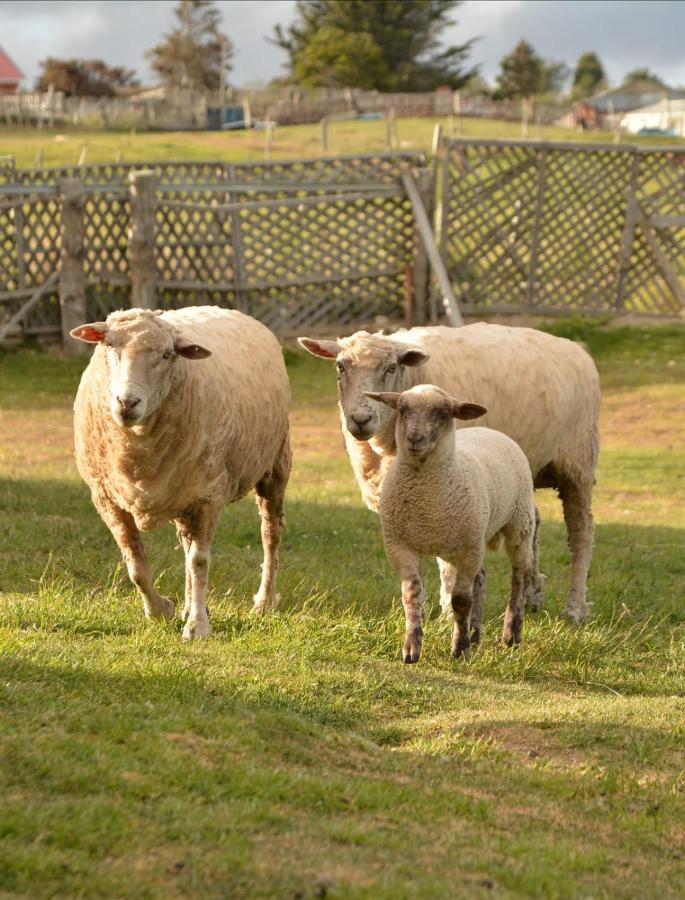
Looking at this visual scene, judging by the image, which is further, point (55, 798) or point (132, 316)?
point (132, 316)

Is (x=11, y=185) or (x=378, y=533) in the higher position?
(x=11, y=185)

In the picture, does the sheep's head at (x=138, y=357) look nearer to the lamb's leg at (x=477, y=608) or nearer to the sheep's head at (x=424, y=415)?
the sheep's head at (x=424, y=415)

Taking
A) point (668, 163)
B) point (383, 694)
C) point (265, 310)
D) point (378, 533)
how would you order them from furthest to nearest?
point (668, 163) < point (265, 310) < point (378, 533) < point (383, 694)

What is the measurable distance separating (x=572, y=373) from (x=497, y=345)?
0.55m

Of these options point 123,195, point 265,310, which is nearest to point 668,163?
point 265,310

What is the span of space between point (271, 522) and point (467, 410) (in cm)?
220

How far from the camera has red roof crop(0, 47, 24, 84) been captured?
209 feet

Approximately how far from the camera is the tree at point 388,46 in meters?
62.5

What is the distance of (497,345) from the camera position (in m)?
7.66

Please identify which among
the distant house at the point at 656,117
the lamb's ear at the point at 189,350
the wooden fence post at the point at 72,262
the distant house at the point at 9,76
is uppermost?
the distant house at the point at 9,76

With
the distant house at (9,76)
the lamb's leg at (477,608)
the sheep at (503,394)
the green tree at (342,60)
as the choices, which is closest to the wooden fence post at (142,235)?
the sheep at (503,394)

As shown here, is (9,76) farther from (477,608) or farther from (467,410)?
(467,410)

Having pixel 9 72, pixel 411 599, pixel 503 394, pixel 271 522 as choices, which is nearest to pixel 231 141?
pixel 9 72

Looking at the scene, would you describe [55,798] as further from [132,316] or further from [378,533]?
[378,533]
